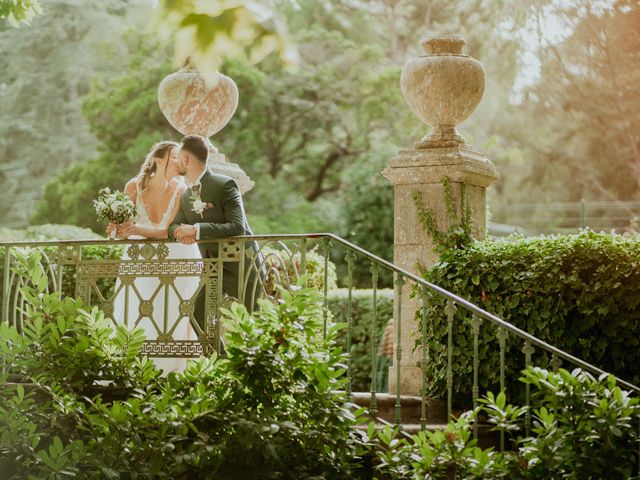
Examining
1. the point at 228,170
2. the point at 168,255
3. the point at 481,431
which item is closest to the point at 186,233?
the point at 168,255

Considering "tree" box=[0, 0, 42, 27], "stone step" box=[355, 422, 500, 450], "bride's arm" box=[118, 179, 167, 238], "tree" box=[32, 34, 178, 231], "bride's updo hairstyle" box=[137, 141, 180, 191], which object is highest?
"tree" box=[32, 34, 178, 231]

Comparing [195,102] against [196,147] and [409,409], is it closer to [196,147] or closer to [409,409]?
[196,147]

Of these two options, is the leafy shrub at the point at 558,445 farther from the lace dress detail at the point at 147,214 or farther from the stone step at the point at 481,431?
the lace dress detail at the point at 147,214

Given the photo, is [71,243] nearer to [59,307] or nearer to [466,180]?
[59,307]

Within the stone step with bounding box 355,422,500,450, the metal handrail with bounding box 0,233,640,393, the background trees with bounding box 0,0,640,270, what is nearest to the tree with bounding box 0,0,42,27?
the metal handrail with bounding box 0,233,640,393

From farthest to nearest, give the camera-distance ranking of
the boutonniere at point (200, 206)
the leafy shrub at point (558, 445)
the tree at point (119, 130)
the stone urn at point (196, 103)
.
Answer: the tree at point (119, 130)
the stone urn at point (196, 103)
the boutonniere at point (200, 206)
the leafy shrub at point (558, 445)

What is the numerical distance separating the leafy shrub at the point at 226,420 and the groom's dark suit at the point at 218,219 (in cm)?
99

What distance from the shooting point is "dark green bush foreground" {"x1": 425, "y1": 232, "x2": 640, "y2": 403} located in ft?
23.8

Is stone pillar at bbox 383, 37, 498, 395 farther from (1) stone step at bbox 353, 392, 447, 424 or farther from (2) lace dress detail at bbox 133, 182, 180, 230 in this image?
(2) lace dress detail at bbox 133, 182, 180, 230

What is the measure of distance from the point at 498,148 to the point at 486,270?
2327 cm

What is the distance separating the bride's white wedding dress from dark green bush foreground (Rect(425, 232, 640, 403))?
1.88m

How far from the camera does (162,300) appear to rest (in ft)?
26.7

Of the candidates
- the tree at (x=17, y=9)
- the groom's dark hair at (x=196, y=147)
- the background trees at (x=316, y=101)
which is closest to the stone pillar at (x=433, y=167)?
the groom's dark hair at (x=196, y=147)

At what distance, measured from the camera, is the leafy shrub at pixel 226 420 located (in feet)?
20.2
